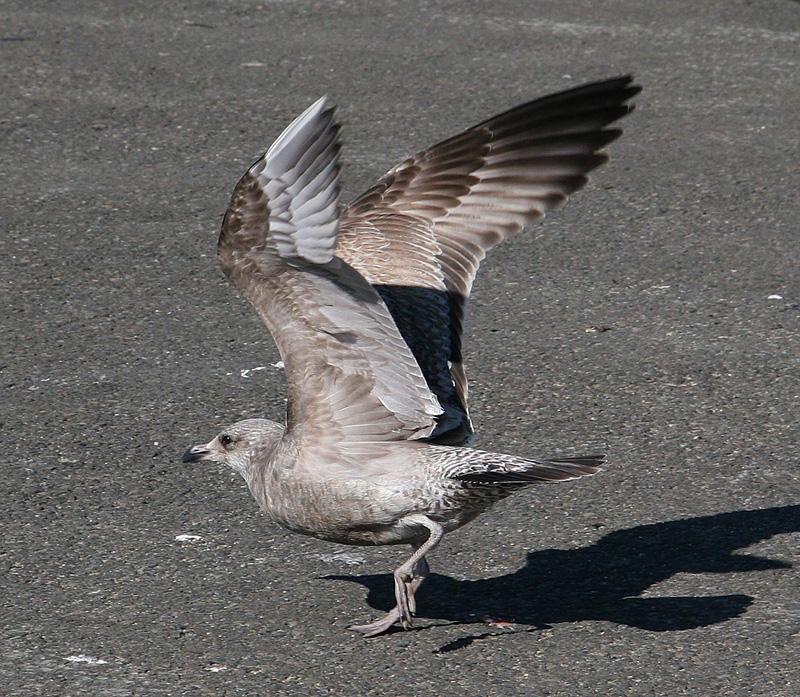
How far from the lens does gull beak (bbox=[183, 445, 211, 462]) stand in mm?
4870

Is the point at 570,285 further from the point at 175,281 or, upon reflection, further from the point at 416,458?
the point at 416,458

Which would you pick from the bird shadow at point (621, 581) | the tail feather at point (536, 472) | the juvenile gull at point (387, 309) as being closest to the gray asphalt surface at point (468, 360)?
the bird shadow at point (621, 581)

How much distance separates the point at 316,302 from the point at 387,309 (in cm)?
27

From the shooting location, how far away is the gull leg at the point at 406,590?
418cm

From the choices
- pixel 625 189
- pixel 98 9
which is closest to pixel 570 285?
pixel 625 189

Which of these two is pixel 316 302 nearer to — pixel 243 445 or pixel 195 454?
pixel 243 445

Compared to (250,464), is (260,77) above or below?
above

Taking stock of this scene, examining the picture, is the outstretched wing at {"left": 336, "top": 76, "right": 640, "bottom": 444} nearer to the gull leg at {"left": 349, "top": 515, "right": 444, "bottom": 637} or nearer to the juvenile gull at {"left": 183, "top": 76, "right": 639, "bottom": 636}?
the juvenile gull at {"left": 183, "top": 76, "right": 639, "bottom": 636}

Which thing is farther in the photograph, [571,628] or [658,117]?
[658,117]

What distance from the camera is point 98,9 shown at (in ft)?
35.9

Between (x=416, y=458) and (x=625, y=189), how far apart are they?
13.8 feet

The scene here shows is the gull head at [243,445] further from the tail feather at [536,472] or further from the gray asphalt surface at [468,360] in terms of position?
the tail feather at [536,472]

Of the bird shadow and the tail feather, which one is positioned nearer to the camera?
the tail feather

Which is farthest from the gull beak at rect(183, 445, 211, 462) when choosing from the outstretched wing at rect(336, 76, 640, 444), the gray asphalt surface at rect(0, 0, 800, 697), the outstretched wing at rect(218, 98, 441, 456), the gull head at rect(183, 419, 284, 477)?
the outstretched wing at rect(336, 76, 640, 444)
